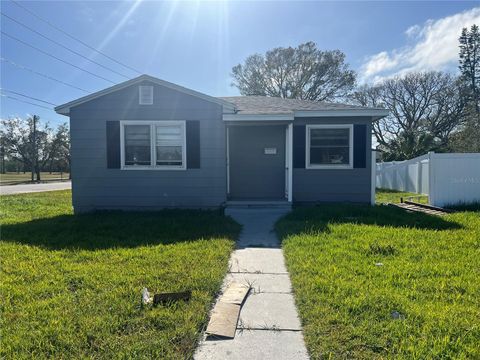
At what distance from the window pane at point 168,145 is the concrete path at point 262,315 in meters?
3.87

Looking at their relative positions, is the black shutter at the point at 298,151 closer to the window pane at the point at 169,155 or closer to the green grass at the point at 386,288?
the green grass at the point at 386,288

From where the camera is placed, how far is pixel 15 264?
4.45m

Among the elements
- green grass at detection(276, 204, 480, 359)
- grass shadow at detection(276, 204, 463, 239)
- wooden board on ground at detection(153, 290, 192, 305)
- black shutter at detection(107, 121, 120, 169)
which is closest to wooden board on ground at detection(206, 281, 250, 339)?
wooden board on ground at detection(153, 290, 192, 305)

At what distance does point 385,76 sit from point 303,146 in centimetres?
2757

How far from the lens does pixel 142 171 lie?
28.4ft

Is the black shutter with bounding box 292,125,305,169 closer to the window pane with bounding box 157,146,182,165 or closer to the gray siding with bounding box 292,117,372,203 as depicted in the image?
the gray siding with bounding box 292,117,372,203

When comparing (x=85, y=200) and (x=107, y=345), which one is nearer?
(x=107, y=345)

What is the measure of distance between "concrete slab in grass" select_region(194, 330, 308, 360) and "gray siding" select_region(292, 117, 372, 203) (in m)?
6.64

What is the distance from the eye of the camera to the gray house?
8.48 m

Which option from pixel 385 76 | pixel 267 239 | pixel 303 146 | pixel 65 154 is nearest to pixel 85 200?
pixel 267 239

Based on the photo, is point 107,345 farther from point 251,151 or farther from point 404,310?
point 251,151

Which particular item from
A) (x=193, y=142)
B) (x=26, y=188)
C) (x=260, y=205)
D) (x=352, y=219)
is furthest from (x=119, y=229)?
(x=26, y=188)

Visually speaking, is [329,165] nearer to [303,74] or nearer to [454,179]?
[454,179]

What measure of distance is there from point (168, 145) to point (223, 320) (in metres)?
6.45
